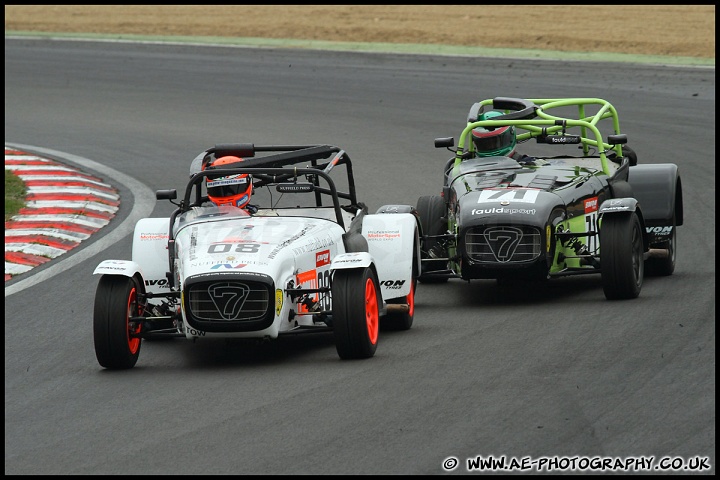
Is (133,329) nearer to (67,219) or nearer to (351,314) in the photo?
(351,314)

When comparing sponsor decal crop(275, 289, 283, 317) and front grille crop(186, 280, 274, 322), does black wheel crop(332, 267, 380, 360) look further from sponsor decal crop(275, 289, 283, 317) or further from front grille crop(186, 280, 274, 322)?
front grille crop(186, 280, 274, 322)

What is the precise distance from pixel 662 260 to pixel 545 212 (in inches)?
65.8

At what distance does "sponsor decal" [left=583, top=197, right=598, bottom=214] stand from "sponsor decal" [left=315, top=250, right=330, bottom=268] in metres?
2.65

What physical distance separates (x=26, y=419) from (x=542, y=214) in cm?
454

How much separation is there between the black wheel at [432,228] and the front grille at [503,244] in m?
0.68

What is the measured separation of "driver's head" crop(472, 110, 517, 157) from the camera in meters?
12.4

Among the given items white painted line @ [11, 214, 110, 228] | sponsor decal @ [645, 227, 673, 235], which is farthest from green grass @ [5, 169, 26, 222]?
sponsor decal @ [645, 227, 673, 235]

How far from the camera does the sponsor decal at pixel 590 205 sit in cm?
1130

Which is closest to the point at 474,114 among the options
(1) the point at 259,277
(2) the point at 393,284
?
(2) the point at 393,284

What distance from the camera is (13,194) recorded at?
15.5 meters

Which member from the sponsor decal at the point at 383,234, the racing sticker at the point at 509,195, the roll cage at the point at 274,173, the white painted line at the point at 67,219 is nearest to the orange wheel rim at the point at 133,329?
the roll cage at the point at 274,173

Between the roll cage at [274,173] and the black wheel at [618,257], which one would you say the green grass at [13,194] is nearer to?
the roll cage at [274,173]

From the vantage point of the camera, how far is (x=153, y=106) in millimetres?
23062

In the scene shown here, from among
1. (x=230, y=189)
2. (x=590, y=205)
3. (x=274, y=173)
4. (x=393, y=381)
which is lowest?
(x=393, y=381)
